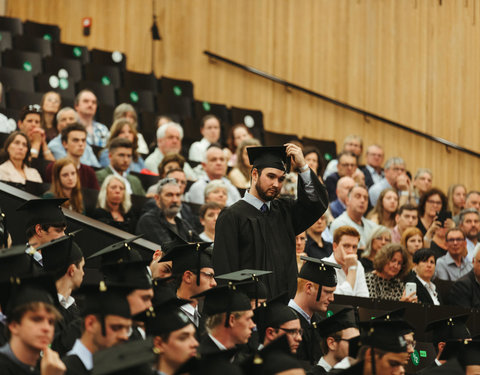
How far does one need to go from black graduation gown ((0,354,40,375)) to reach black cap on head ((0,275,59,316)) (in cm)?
20

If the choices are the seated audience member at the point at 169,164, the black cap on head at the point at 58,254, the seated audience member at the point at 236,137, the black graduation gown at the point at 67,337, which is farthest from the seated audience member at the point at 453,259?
the black graduation gown at the point at 67,337

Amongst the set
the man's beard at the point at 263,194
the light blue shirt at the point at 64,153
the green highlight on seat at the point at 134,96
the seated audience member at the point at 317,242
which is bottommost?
the seated audience member at the point at 317,242

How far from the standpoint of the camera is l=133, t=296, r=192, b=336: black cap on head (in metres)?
3.88

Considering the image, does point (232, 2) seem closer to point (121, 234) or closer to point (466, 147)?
point (466, 147)

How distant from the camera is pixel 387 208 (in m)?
8.51

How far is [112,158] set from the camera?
26.0 ft

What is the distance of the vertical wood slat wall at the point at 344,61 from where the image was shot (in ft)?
41.3

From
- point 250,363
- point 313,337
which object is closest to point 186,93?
point 313,337

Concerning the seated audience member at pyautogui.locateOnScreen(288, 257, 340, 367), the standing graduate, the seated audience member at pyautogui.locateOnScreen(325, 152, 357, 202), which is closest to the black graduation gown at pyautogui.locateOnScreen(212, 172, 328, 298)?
the standing graduate

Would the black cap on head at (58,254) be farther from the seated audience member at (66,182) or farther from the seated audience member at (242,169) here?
the seated audience member at (242,169)

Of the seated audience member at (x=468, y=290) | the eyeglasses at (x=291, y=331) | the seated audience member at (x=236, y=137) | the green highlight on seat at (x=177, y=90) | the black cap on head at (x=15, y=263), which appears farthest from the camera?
the green highlight on seat at (x=177, y=90)

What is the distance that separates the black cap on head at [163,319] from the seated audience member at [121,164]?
3.84 metres

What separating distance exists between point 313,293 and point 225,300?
110cm

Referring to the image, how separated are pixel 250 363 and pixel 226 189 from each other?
4.22 m
